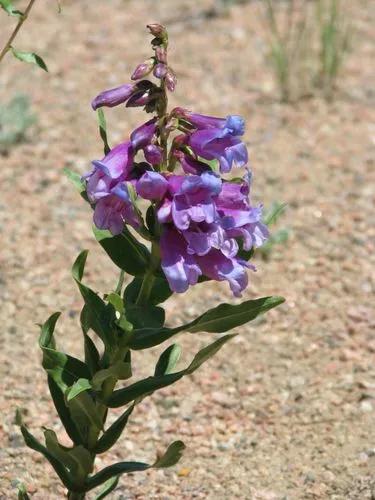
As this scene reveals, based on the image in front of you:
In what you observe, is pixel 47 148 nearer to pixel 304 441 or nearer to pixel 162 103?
pixel 304 441

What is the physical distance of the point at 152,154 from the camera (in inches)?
91.4

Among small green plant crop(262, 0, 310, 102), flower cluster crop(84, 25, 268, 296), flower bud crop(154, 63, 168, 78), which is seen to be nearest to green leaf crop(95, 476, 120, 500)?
flower cluster crop(84, 25, 268, 296)

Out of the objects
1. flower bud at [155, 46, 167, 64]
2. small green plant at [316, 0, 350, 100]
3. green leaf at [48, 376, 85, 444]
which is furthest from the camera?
small green plant at [316, 0, 350, 100]

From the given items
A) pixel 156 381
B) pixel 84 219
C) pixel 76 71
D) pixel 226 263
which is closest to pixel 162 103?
pixel 226 263

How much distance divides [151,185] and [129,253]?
328mm

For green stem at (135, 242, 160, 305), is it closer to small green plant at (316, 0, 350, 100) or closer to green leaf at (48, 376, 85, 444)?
green leaf at (48, 376, 85, 444)

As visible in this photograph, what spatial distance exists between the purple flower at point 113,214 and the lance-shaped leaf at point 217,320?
0.29 m

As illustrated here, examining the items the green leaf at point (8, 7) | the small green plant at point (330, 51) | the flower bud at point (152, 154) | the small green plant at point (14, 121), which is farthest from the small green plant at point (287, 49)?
the flower bud at point (152, 154)

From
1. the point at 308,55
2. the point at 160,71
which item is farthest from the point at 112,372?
the point at 308,55

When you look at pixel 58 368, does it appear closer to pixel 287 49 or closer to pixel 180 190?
pixel 180 190

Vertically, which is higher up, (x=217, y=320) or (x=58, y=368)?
(x=217, y=320)

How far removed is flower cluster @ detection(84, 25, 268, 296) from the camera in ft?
7.38

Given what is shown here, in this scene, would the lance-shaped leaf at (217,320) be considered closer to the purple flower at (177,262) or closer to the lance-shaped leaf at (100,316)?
the lance-shaped leaf at (100,316)

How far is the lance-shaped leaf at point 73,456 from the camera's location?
2662mm
